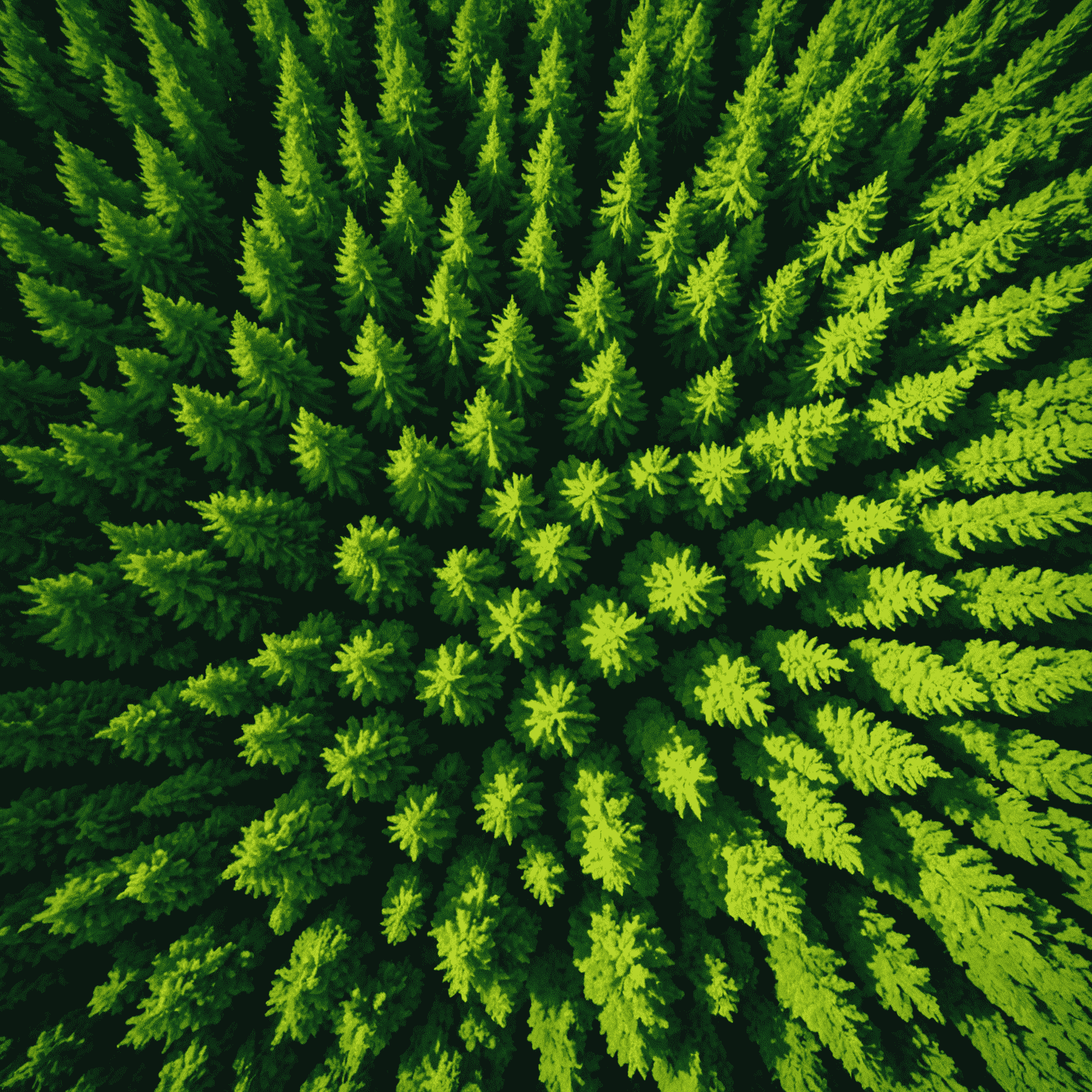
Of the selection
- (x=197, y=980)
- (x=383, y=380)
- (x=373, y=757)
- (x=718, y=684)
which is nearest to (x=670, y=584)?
(x=718, y=684)

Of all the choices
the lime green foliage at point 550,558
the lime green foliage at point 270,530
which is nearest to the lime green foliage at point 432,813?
the lime green foliage at point 550,558

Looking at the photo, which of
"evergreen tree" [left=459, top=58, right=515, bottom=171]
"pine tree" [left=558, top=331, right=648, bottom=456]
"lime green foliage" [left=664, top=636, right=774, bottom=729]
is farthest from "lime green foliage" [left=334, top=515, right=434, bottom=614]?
"evergreen tree" [left=459, top=58, right=515, bottom=171]

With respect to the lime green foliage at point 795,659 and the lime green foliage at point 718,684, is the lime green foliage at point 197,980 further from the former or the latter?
the lime green foliage at point 795,659

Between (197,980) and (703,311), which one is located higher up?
(703,311)

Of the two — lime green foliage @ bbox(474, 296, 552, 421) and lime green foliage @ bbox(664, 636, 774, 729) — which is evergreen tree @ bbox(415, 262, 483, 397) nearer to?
lime green foliage @ bbox(474, 296, 552, 421)

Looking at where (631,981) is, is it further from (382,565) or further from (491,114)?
(491,114)

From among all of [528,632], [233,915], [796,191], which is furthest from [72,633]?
[796,191]
